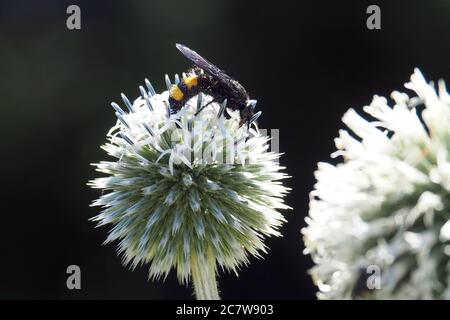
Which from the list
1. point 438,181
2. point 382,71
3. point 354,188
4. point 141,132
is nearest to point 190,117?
point 141,132

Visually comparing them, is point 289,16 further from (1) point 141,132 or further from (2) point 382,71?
(1) point 141,132

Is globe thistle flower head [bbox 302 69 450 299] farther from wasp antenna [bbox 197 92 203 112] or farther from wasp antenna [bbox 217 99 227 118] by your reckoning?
wasp antenna [bbox 197 92 203 112]

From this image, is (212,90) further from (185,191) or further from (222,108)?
(185,191)

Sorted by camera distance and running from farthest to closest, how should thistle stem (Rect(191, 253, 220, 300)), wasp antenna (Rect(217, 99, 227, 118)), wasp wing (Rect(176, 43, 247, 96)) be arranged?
wasp antenna (Rect(217, 99, 227, 118)), wasp wing (Rect(176, 43, 247, 96)), thistle stem (Rect(191, 253, 220, 300))

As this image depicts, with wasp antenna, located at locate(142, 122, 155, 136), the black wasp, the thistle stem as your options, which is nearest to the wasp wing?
the black wasp

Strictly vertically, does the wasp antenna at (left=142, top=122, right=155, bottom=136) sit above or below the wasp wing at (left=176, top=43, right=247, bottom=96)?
below

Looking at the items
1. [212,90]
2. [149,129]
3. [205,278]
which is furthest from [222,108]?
[205,278]
